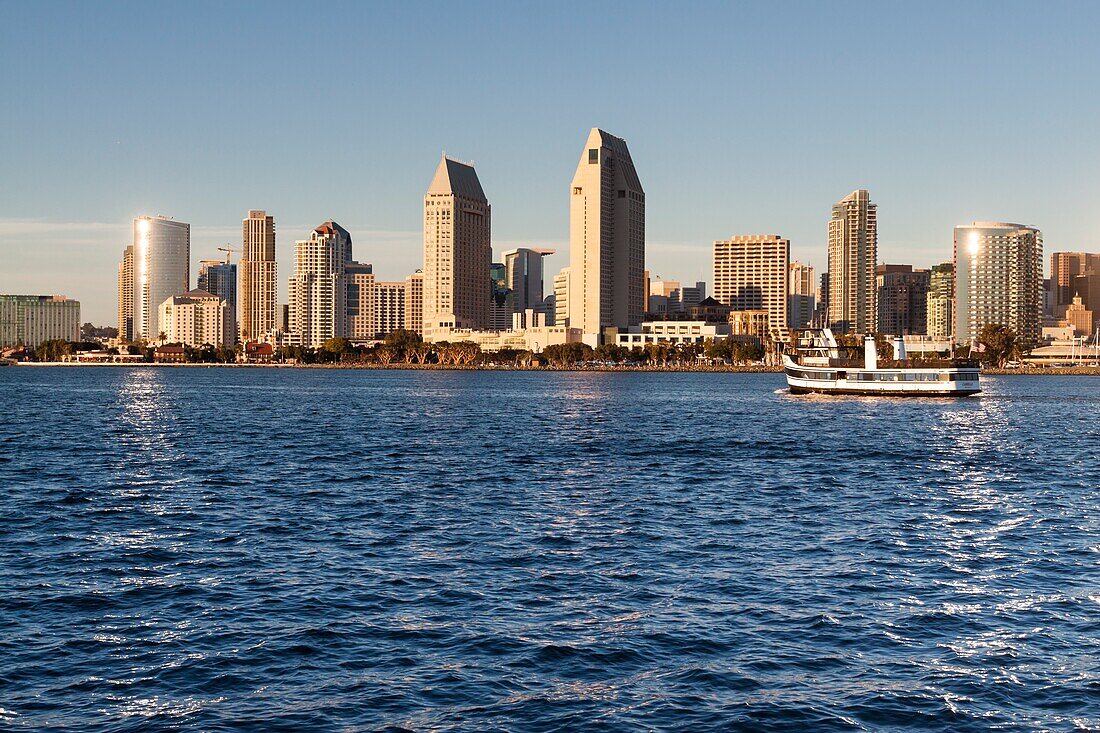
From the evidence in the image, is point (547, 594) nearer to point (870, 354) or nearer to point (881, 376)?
point (881, 376)

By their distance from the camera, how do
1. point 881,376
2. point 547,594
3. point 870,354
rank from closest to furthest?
point 547,594 → point 881,376 → point 870,354

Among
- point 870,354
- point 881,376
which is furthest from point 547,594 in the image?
point 870,354

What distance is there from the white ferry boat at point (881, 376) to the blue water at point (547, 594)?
105m

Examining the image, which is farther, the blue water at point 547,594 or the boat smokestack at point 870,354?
the boat smokestack at point 870,354

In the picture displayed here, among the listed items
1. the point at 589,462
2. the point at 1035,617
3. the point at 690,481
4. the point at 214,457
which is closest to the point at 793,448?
the point at 589,462

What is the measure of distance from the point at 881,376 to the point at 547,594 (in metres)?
158

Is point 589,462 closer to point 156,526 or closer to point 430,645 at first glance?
point 156,526

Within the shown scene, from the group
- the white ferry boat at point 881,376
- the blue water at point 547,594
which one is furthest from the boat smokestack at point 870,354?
the blue water at point 547,594

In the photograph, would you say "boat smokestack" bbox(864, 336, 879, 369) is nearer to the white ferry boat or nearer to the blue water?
the white ferry boat

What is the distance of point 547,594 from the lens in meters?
34.0

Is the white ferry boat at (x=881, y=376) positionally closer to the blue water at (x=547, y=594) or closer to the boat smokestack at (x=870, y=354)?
the boat smokestack at (x=870, y=354)

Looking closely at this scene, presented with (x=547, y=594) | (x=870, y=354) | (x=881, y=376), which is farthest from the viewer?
(x=870, y=354)

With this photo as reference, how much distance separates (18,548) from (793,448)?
198 feet

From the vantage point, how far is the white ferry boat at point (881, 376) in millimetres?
177125
